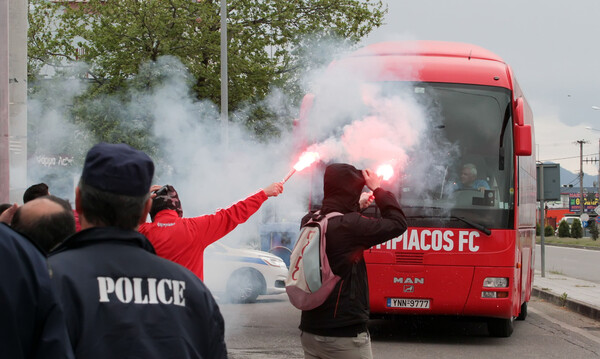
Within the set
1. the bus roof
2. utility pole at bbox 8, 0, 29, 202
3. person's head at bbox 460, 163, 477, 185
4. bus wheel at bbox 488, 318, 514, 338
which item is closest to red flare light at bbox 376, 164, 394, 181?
person's head at bbox 460, 163, 477, 185

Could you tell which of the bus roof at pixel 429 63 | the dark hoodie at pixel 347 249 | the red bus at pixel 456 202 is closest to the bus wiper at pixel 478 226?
the red bus at pixel 456 202

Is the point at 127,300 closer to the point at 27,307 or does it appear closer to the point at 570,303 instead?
the point at 27,307

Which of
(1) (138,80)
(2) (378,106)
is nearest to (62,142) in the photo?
(1) (138,80)

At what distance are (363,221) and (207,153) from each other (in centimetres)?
1082

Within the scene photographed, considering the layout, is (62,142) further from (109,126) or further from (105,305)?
(105,305)

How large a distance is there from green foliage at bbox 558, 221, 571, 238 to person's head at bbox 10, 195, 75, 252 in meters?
66.6

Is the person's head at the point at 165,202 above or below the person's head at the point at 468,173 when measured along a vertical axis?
below

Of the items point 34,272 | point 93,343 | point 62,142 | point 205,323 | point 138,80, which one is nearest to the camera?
point 34,272

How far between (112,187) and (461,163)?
7.19 meters

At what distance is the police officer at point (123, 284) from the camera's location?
6.57ft

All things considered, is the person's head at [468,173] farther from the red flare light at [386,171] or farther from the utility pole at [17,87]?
the utility pole at [17,87]

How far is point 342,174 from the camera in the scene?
15.2ft

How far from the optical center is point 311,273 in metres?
4.40

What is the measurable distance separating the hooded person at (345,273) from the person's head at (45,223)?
6.64ft
